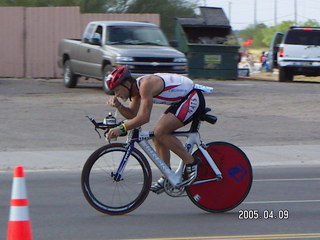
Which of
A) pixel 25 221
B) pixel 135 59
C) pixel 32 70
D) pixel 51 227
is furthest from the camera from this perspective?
pixel 32 70

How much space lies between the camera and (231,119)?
1744 centimetres

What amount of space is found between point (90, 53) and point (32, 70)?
18.3 feet

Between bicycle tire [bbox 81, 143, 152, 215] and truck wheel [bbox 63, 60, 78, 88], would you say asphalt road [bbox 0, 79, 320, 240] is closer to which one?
bicycle tire [bbox 81, 143, 152, 215]

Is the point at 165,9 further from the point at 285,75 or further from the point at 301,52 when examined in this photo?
the point at 301,52

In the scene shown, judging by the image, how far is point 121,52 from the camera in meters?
19.8

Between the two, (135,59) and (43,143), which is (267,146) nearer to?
(43,143)

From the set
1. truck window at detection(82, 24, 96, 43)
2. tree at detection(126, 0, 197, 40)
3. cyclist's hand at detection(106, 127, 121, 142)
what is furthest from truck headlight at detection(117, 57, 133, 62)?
tree at detection(126, 0, 197, 40)

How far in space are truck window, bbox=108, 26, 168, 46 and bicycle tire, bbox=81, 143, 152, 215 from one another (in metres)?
12.6

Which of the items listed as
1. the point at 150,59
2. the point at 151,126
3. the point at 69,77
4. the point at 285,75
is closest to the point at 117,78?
the point at 151,126

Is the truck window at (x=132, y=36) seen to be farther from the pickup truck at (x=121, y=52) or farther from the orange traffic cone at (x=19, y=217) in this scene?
the orange traffic cone at (x=19, y=217)

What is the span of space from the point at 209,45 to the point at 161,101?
60.6 feet

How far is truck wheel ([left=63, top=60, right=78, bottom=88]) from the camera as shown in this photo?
22.7 metres

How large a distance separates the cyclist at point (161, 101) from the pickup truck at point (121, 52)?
448 inches

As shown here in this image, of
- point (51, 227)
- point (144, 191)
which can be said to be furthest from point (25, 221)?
point (144, 191)
